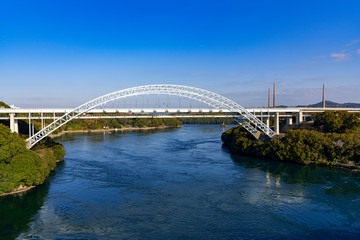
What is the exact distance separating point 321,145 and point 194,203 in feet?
45.6

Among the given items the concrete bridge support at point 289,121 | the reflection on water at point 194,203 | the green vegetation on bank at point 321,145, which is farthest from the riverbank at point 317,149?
the concrete bridge support at point 289,121

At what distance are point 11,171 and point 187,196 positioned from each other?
9609mm

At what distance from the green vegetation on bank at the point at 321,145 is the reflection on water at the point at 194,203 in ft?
4.58

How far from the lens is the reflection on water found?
11.3 meters

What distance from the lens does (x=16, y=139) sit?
1717cm

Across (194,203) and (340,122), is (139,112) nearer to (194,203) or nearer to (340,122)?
(194,203)

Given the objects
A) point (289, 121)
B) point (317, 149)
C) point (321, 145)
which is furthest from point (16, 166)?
point (289, 121)

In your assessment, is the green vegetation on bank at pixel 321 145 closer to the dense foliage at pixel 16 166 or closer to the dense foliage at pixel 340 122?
the dense foliage at pixel 340 122

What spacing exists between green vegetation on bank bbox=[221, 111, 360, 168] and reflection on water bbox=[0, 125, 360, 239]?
4.58ft

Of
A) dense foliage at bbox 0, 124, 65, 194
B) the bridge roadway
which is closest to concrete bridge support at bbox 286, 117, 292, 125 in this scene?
the bridge roadway

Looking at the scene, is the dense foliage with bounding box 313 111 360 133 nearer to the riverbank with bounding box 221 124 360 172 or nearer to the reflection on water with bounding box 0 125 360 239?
the riverbank with bounding box 221 124 360 172

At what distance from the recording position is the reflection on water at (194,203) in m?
11.3

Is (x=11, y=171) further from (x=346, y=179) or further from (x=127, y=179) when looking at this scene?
(x=346, y=179)

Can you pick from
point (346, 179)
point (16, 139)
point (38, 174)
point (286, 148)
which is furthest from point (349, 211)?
point (16, 139)
